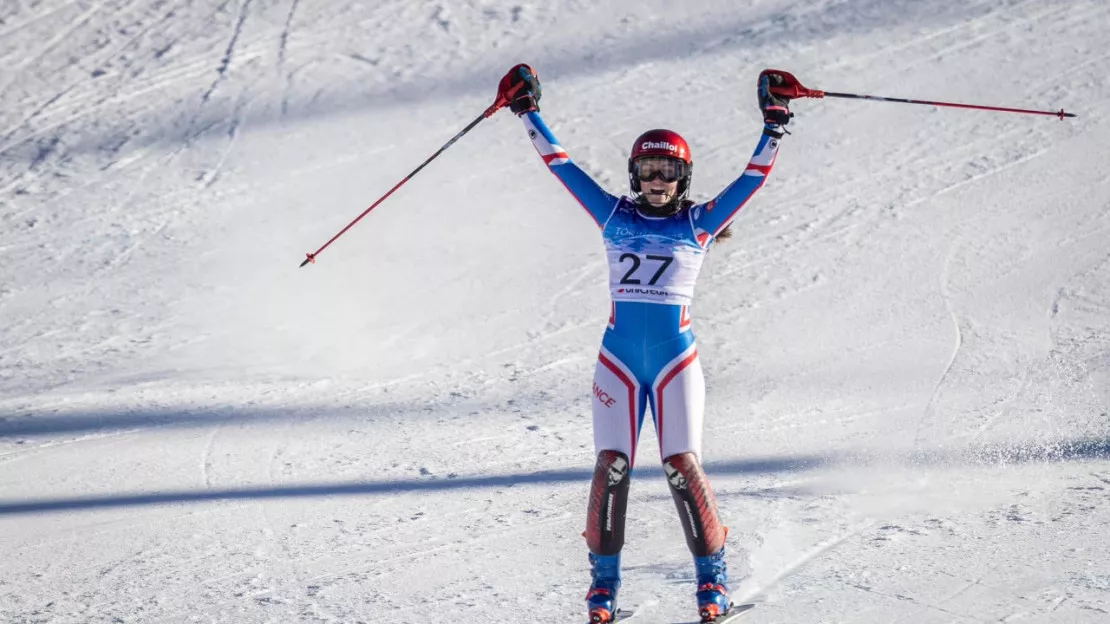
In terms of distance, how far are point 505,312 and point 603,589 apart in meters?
4.82

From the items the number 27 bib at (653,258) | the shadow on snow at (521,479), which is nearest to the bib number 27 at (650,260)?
the number 27 bib at (653,258)

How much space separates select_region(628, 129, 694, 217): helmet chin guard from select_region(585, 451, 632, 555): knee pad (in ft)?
3.07

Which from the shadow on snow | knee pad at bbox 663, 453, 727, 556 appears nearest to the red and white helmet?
knee pad at bbox 663, 453, 727, 556

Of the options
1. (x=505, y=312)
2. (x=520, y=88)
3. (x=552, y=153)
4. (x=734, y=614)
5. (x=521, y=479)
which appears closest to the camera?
(x=734, y=614)

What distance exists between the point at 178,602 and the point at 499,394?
319 cm

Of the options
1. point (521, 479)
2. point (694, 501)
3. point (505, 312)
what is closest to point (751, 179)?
point (694, 501)

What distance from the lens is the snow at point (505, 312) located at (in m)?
5.60

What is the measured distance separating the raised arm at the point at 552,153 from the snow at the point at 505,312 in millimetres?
1584

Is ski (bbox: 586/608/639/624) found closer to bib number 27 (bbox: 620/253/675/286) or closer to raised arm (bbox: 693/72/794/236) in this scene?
bib number 27 (bbox: 620/253/675/286)

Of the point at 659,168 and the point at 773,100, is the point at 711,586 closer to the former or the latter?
the point at 659,168

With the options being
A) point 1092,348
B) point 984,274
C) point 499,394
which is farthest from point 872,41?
point 499,394

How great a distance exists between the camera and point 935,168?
11.1 metres

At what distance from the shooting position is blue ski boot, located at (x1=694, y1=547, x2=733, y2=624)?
4.75 metres

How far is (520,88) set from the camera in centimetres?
529
